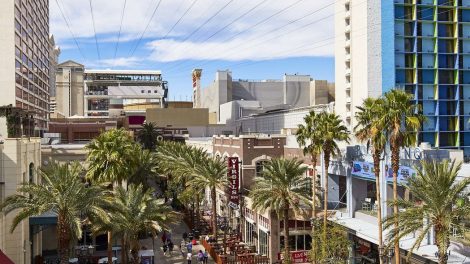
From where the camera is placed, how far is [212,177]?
48.1 metres

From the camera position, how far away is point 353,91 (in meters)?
72.0

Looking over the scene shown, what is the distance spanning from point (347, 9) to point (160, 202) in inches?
1947

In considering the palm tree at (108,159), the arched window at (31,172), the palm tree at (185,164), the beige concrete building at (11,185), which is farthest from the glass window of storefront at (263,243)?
the beige concrete building at (11,185)

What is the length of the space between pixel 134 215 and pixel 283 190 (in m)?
11.3

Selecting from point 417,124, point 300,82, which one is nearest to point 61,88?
point 300,82

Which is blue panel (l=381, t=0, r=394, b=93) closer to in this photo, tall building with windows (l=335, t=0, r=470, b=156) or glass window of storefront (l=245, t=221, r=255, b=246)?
tall building with windows (l=335, t=0, r=470, b=156)

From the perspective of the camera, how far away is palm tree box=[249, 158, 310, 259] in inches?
1496

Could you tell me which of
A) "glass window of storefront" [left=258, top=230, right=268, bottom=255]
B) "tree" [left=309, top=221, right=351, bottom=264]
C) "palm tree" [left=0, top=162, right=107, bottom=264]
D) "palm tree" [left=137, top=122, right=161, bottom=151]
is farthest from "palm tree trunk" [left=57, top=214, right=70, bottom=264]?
"palm tree" [left=137, top=122, right=161, bottom=151]

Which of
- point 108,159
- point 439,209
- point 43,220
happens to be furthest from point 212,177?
point 439,209

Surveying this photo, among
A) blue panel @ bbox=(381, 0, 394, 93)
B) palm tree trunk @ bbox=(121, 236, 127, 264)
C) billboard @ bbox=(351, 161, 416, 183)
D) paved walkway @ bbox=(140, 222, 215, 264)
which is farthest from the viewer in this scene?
blue panel @ bbox=(381, 0, 394, 93)

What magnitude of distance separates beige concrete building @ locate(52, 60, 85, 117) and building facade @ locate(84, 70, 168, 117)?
15.5 ft

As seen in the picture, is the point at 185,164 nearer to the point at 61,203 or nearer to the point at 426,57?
the point at 61,203

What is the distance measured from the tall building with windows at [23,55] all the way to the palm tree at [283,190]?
3757 centimetres

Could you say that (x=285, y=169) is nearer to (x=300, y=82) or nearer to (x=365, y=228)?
(x=365, y=228)
